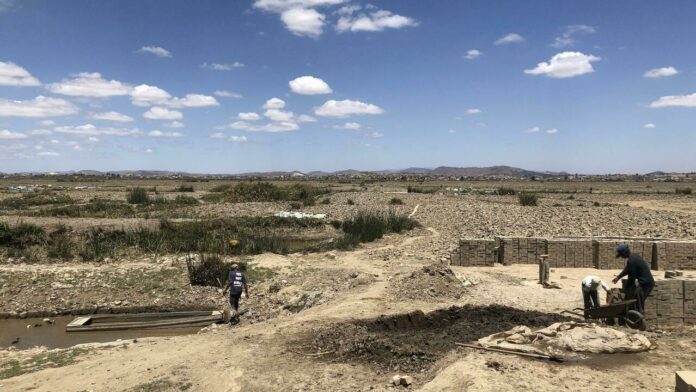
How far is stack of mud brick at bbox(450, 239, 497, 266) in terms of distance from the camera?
15680 millimetres

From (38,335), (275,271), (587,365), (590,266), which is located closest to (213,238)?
(275,271)

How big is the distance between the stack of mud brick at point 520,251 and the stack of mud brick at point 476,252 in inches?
16.2

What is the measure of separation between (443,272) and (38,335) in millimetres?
10398

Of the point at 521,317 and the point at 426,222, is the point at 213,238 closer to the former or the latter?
the point at 426,222

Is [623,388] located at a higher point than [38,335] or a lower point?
higher

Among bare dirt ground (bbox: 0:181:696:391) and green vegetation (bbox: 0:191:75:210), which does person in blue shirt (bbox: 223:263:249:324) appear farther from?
green vegetation (bbox: 0:191:75:210)

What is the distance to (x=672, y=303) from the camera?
30.5ft

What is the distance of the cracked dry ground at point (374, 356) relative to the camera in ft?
23.1

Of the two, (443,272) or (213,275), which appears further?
(213,275)

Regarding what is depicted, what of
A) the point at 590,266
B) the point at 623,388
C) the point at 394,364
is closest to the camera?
the point at 623,388

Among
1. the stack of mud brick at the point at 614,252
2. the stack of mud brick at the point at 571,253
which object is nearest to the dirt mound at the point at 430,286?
the stack of mud brick at the point at 571,253

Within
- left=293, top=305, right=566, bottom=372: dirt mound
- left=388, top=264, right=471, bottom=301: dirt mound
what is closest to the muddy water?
left=293, top=305, right=566, bottom=372: dirt mound

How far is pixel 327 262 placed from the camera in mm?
17984

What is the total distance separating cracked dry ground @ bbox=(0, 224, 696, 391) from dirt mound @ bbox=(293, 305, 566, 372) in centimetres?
2
